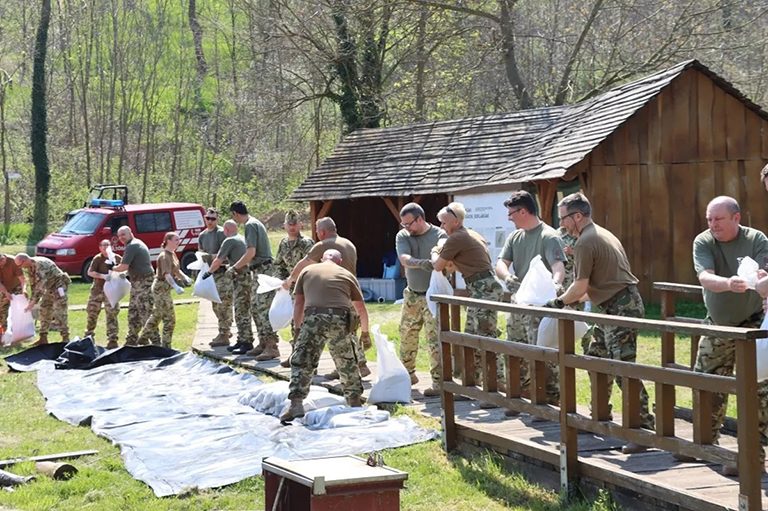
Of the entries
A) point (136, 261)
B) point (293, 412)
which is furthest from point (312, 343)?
point (136, 261)

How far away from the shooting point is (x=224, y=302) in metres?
16.9

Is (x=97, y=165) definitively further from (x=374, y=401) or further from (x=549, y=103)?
(x=374, y=401)

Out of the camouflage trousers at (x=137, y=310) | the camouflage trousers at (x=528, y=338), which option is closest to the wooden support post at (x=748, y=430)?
the camouflage trousers at (x=528, y=338)

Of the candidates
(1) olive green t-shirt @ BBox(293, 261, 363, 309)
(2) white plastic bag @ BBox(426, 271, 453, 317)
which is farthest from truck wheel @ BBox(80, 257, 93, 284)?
(2) white plastic bag @ BBox(426, 271, 453, 317)

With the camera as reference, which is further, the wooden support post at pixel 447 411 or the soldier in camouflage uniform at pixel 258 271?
the soldier in camouflage uniform at pixel 258 271

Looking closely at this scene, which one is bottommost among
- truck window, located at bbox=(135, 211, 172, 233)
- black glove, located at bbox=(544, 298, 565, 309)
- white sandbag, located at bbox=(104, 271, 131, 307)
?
white sandbag, located at bbox=(104, 271, 131, 307)

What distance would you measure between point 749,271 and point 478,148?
60.0ft

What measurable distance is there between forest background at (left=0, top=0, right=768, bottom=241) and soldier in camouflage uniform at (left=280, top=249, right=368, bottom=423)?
16.9m

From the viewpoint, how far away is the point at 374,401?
11281mm

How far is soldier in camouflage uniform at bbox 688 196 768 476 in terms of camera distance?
744 centimetres

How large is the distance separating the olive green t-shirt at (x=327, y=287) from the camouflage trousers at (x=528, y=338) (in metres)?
1.66

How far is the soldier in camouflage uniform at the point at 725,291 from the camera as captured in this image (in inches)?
293

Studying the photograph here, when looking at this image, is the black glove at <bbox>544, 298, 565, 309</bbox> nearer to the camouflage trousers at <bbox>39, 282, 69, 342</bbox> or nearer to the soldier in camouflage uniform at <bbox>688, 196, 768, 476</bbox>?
the soldier in camouflage uniform at <bbox>688, 196, 768, 476</bbox>

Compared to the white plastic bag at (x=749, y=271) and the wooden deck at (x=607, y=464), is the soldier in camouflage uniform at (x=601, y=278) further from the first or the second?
the white plastic bag at (x=749, y=271)
